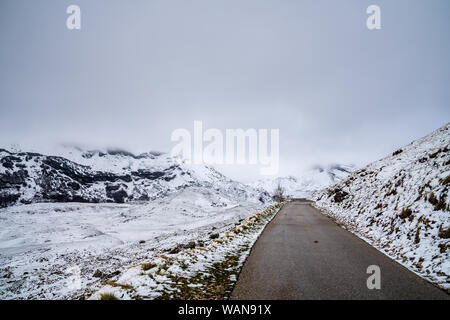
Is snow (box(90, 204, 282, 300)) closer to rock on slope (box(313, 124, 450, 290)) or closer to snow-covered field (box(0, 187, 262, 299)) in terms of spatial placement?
snow-covered field (box(0, 187, 262, 299))

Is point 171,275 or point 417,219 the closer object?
point 171,275

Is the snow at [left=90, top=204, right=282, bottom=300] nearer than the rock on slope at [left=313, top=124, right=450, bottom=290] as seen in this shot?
Yes

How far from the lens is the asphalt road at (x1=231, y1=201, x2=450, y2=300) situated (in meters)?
5.76

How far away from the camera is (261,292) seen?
594cm

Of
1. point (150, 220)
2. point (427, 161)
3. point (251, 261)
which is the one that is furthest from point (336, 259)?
point (150, 220)

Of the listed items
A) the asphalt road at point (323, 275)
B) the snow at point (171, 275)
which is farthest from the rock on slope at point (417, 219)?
the snow at point (171, 275)

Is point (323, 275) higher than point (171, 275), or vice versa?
point (323, 275)

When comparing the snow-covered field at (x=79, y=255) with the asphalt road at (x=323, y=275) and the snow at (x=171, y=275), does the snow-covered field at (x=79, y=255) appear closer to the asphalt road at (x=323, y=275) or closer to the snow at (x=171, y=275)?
the snow at (x=171, y=275)

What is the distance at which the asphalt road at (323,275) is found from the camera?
227 inches

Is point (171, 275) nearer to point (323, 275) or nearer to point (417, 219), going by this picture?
point (323, 275)

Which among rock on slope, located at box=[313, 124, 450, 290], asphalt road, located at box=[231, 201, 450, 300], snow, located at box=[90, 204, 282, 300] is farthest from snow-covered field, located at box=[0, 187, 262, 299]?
rock on slope, located at box=[313, 124, 450, 290]

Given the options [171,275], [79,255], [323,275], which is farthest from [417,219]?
Result: [79,255]

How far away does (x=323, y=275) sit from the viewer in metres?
7.05
